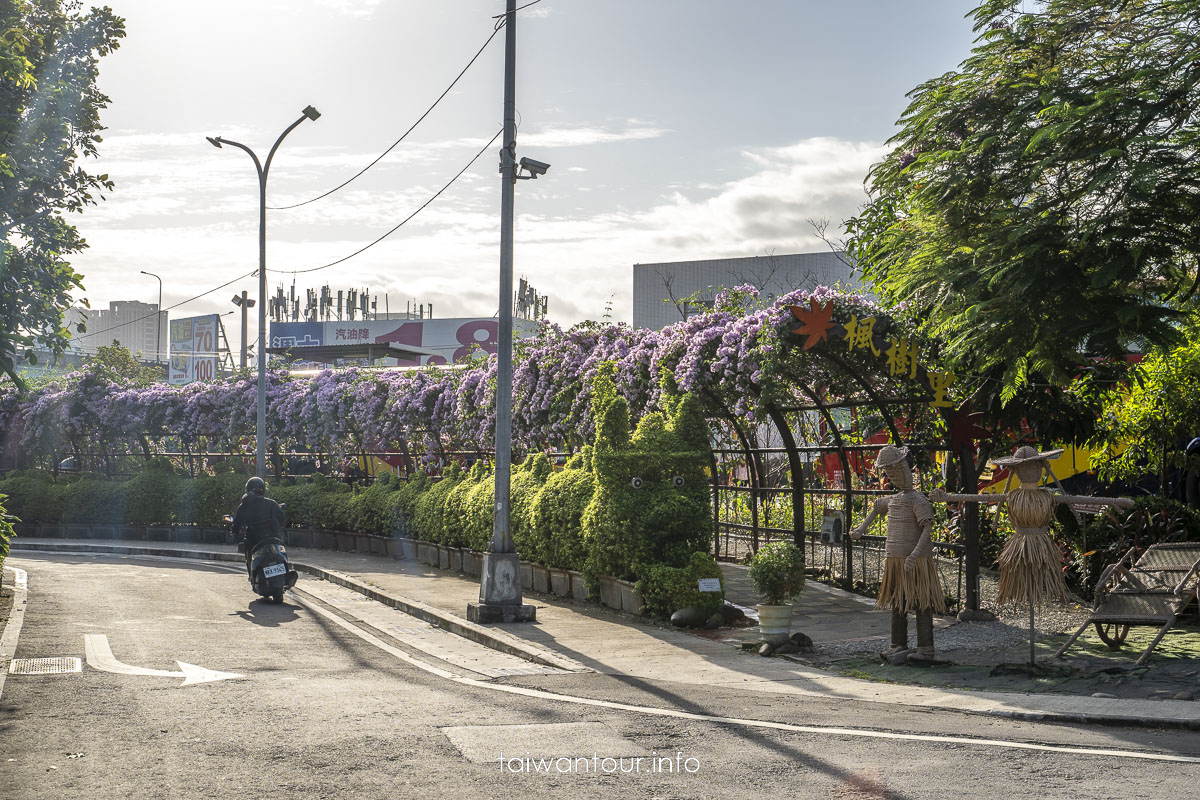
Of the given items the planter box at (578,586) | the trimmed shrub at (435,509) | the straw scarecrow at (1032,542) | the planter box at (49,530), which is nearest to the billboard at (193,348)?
the planter box at (49,530)

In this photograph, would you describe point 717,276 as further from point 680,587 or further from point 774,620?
point 774,620

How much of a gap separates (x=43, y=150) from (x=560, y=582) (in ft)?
27.8

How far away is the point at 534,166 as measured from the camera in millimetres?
14266

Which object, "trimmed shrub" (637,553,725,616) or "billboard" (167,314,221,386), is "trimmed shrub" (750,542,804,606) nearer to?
"trimmed shrub" (637,553,725,616)

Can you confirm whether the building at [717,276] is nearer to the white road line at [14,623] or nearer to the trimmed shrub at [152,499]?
the trimmed shrub at [152,499]

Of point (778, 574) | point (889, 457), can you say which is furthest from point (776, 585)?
point (889, 457)

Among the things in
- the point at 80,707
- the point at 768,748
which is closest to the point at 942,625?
the point at 768,748

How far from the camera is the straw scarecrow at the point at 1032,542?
9.46 meters

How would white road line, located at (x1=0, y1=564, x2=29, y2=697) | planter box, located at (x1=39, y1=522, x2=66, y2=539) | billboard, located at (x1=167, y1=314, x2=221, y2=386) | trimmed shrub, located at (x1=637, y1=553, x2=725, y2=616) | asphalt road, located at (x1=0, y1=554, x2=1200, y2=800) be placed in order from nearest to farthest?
asphalt road, located at (x1=0, y1=554, x2=1200, y2=800) → white road line, located at (x1=0, y1=564, x2=29, y2=697) → trimmed shrub, located at (x1=637, y1=553, x2=725, y2=616) → planter box, located at (x1=39, y1=522, x2=66, y2=539) → billboard, located at (x1=167, y1=314, x2=221, y2=386)

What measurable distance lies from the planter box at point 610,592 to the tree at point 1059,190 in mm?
4954

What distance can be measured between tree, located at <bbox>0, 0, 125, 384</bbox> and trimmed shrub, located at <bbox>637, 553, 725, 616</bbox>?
6.85m

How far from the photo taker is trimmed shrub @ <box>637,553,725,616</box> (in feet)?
42.9

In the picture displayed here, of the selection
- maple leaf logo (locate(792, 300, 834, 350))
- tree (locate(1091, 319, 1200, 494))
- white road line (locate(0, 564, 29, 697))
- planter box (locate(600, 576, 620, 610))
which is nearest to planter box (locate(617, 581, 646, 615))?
planter box (locate(600, 576, 620, 610))

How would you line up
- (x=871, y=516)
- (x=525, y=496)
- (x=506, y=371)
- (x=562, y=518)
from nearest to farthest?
(x=871, y=516), (x=506, y=371), (x=562, y=518), (x=525, y=496)
